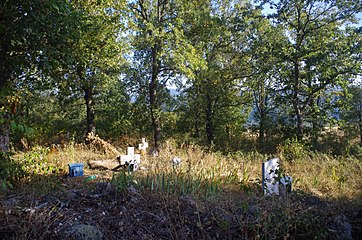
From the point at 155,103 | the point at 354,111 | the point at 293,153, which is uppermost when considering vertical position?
the point at 155,103

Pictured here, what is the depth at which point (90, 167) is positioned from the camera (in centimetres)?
634

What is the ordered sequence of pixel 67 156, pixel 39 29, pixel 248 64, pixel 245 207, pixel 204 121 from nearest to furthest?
pixel 245 207 → pixel 39 29 → pixel 67 156 → pixel 248 64 → pixel 204 121

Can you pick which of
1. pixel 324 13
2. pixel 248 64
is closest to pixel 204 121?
pixel 248 64

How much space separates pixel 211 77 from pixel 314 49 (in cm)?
379

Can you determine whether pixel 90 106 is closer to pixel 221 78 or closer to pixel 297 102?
pixel 221 78

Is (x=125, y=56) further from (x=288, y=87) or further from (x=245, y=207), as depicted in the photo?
(x=245, y=207)

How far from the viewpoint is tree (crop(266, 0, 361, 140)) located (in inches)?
340

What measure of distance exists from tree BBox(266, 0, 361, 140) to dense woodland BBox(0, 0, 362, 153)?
0.03 metres

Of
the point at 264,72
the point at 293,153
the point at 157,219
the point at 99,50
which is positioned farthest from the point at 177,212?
the point at 264,72

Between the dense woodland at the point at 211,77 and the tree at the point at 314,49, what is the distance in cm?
3

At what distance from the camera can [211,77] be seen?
10797mm

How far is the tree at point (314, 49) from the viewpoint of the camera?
8633 mm

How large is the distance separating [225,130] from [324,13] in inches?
228

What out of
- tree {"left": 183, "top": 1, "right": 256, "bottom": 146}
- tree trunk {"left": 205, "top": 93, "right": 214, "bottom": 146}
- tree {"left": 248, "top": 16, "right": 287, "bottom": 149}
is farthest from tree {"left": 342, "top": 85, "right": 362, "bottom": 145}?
tree trunk {"left": 205, "top": 93, "right": 214, "bottom": 146}
